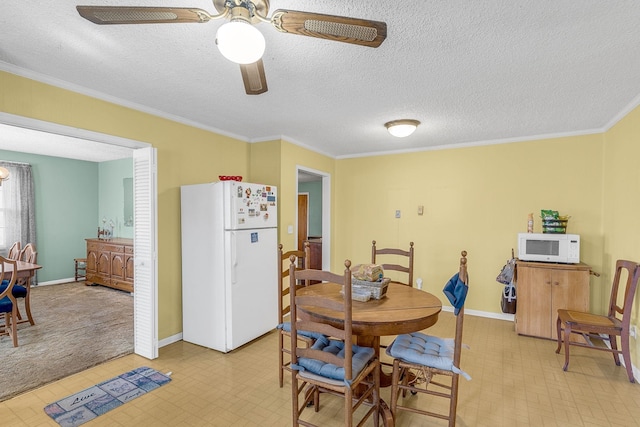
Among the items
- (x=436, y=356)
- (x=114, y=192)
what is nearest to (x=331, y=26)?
(x=436, y=356)

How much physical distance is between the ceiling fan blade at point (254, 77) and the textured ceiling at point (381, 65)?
21cm

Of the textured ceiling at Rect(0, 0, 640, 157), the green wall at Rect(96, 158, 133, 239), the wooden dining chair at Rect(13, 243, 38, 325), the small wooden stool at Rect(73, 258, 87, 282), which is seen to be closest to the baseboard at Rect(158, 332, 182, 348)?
the wooden dining chair at Rect(13, 243, 38, 325)

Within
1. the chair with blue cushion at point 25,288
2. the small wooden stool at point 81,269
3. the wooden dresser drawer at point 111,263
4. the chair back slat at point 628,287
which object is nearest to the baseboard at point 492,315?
the chair back slat at point 628,287

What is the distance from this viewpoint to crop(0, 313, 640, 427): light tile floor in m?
2.11

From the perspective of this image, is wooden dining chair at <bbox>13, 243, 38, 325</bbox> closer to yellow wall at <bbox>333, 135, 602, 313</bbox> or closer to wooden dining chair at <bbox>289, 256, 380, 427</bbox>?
wooden dining chair at <bbox>289, 256, 380, 427</bbox>

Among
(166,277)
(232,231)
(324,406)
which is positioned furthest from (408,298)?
(166,277)

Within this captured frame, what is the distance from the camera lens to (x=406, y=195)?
4762 mm

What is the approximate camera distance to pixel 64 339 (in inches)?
132

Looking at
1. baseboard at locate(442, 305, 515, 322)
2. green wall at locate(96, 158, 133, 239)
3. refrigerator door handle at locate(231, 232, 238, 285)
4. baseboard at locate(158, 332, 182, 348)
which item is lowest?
baseboard at locate(442, 305, 515, 322)

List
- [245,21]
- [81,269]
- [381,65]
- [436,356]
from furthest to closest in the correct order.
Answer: [81,269]
[381,65]
[436,356]
[245,21]

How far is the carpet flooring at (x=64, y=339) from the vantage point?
2651 millimetres

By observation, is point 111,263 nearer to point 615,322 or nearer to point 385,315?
point 385,315

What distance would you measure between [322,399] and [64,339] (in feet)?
9.65

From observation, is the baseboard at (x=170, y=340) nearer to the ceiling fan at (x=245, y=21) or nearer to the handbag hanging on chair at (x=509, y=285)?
the ceiling fan at (x=245, y=21)
